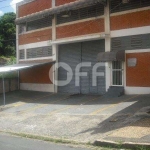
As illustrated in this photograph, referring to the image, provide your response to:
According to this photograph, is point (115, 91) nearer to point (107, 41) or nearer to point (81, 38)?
point (107, 41)

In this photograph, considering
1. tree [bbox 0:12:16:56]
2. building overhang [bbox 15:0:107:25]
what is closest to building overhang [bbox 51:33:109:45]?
building overhang [bbox 15:0:107:25]

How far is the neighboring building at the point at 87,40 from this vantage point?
1733 cm

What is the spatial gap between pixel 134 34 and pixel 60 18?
6.87 meters

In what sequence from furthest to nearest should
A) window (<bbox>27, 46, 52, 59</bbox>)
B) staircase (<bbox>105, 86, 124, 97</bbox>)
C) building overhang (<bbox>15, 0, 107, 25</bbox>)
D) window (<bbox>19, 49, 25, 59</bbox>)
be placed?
window (<bbox>19, 49, 25, 59</bbox>)
window (<bbox>27, 46, 52, 59</bbox>)
building overhang (<bbox>15, 0, 107, 25</bbox>)
staircase (<bbox>105, 86, 124, 97</bbox>)

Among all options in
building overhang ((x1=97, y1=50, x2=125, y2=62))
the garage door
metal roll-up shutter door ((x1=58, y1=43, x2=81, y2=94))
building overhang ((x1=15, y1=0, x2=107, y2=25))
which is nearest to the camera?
building overhang ((x1=97, y1=50, x2=125, y2=62))

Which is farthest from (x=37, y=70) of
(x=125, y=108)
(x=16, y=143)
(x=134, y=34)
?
(x=16, y=143)

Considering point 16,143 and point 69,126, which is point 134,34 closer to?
point 69,126

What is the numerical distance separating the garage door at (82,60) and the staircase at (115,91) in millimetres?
1227

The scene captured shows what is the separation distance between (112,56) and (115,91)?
2258mm

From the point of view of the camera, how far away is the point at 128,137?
30.0 feet

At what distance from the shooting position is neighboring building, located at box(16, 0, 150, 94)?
17328mm

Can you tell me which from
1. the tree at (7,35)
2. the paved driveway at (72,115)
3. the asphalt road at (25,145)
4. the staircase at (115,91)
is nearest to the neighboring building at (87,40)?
the staircase at (115,91)

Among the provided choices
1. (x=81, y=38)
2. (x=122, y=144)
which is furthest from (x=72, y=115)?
(x=81, y=38)

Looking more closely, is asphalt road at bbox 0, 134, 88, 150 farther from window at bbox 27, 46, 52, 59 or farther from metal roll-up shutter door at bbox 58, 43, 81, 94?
window at bbox 27, 46, 52, 59
